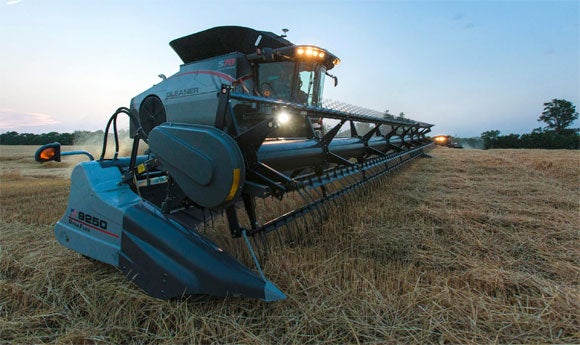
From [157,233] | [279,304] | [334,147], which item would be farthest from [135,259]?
[334,147]

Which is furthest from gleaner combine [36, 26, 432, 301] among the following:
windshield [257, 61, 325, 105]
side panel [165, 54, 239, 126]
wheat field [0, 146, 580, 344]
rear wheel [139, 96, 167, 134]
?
rear wheel [139, 96, 167, 134]

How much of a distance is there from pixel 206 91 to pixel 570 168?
5766 millimetres

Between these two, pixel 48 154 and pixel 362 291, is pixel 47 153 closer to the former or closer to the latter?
pixel 48 154

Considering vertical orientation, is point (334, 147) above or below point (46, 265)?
above

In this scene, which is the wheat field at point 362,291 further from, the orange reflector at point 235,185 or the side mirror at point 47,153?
the side mirror at point 47,153

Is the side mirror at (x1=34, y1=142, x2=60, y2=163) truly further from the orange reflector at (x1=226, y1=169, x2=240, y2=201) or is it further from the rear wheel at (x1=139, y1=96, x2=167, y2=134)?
the rear wheel at (x1=139, y1=96, x2=167, y2=134)

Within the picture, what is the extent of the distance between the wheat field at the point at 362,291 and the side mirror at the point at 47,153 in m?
0.64

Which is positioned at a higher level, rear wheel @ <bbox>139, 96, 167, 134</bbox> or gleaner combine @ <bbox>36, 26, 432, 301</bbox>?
rear wheel @ <bbox>139, 96, 167, 134</bbox>

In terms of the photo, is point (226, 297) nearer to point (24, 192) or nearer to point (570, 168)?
point (24, 192)

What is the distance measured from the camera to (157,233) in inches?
57.9

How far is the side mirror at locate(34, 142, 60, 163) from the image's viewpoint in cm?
201

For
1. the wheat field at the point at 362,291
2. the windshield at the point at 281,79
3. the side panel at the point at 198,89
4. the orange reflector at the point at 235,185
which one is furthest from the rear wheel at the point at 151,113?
A: the orange reflector at the point at 235,185

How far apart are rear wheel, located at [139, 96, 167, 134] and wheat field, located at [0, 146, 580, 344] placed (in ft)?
10.7

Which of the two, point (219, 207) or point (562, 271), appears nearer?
point (219, 207)
